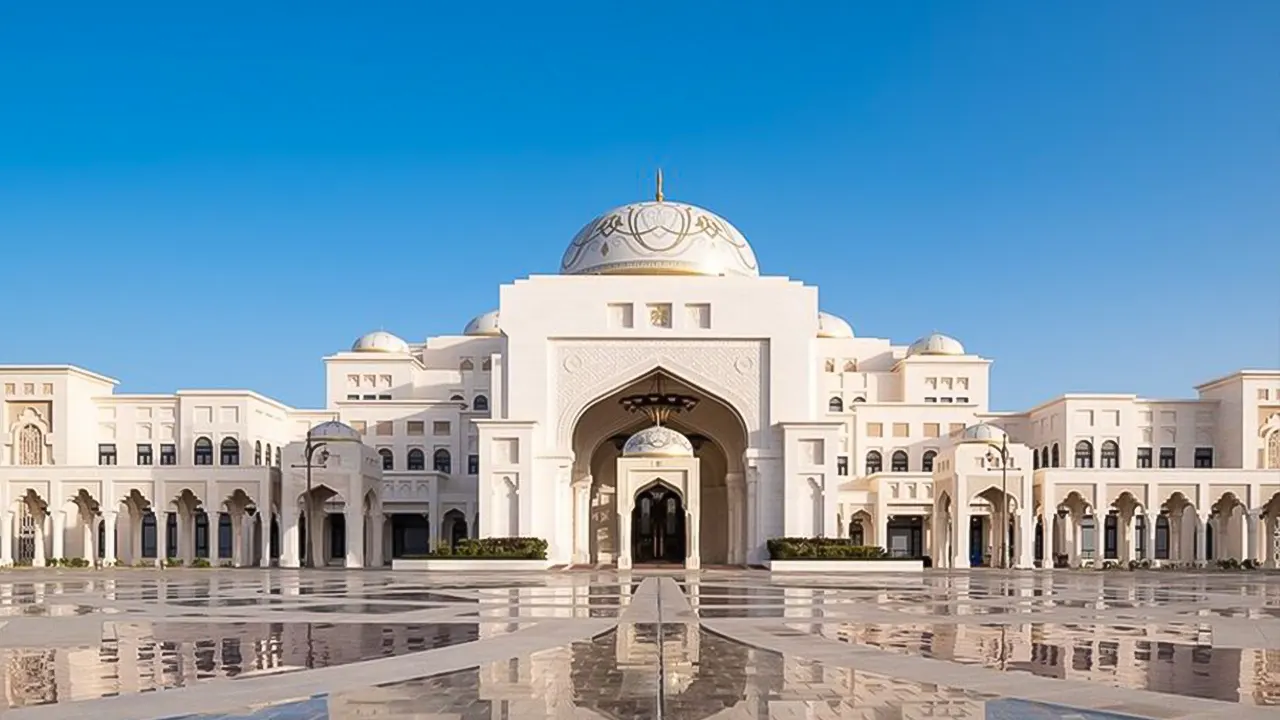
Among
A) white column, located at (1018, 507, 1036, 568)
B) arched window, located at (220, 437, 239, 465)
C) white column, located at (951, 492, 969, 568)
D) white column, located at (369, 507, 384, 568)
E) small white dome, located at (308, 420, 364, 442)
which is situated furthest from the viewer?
arched window, located at (220, 437, 239, 465)

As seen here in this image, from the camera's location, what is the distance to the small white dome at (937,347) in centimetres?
5766

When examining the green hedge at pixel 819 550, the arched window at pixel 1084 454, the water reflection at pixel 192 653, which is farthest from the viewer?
the arched window at pixel 1084 454

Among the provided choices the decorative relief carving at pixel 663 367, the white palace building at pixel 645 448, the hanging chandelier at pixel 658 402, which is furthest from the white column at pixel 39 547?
the hanging chandelier at pixel 658 402

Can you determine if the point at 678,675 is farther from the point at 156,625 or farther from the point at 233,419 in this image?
the point at 233,419

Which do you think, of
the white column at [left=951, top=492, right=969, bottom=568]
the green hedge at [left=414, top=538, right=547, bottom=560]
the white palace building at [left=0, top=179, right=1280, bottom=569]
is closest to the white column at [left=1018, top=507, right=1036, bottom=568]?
the white palace building at [left=0, top=179, right=1280, bottom=569]

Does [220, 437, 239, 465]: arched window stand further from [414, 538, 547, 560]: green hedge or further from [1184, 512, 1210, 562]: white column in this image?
[1184, 512, 1210, 562]: white column

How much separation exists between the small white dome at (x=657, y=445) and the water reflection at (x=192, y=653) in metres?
23.6

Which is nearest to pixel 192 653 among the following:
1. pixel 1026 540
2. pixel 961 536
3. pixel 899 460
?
pixel 961 536

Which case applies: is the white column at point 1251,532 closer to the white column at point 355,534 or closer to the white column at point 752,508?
the white column at point 752,508

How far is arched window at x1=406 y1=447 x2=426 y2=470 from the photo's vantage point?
52500 mm

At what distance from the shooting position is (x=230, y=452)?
51.6 m

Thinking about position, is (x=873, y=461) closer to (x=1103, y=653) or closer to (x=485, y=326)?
(x=485, y=326)

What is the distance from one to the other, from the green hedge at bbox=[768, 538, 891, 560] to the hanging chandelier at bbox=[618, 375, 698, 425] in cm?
673

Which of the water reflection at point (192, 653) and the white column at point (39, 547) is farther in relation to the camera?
the white column at point (39, 547)
